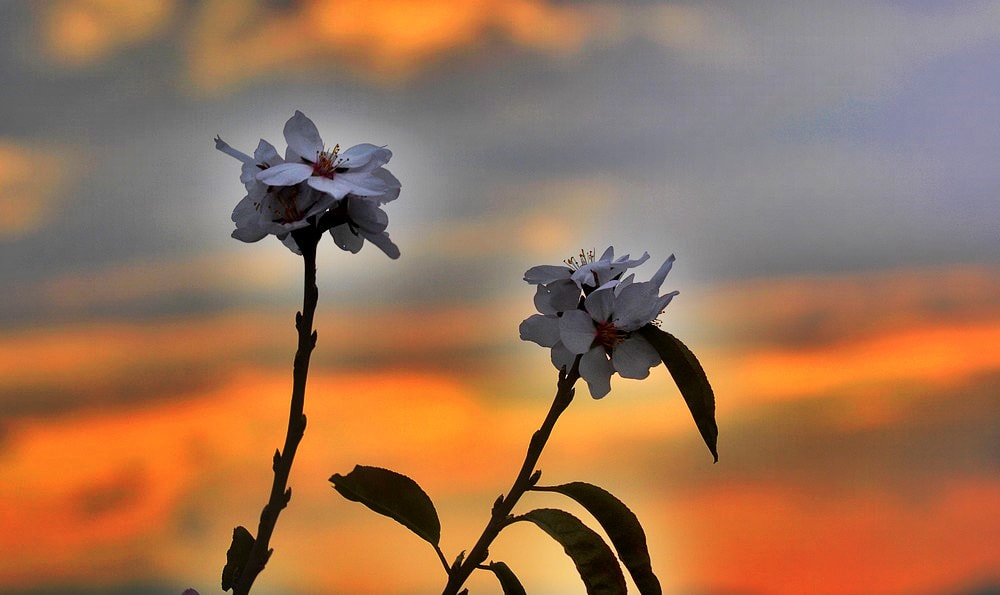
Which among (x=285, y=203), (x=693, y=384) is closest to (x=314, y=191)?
(x=285, y=203)

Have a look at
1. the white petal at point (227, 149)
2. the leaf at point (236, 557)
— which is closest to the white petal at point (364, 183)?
the white petal at point (227, 149)

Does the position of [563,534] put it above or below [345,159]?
below

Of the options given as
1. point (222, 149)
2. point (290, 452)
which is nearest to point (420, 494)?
point (290, 452)

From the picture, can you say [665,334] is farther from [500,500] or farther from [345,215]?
[345,215]

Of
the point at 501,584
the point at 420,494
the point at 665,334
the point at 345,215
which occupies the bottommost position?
the point at 501,584

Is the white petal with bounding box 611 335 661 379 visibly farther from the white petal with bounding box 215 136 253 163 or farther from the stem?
the white petal with bounding box 215 136 253 163

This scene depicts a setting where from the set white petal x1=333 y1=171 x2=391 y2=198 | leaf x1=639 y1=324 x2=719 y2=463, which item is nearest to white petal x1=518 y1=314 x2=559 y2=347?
leaf x1=639 y1=324 x2=719 y2=463

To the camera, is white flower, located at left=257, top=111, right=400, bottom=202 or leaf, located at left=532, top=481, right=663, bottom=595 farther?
leaf, located at left=532, top=481, right=663, bottom=595
